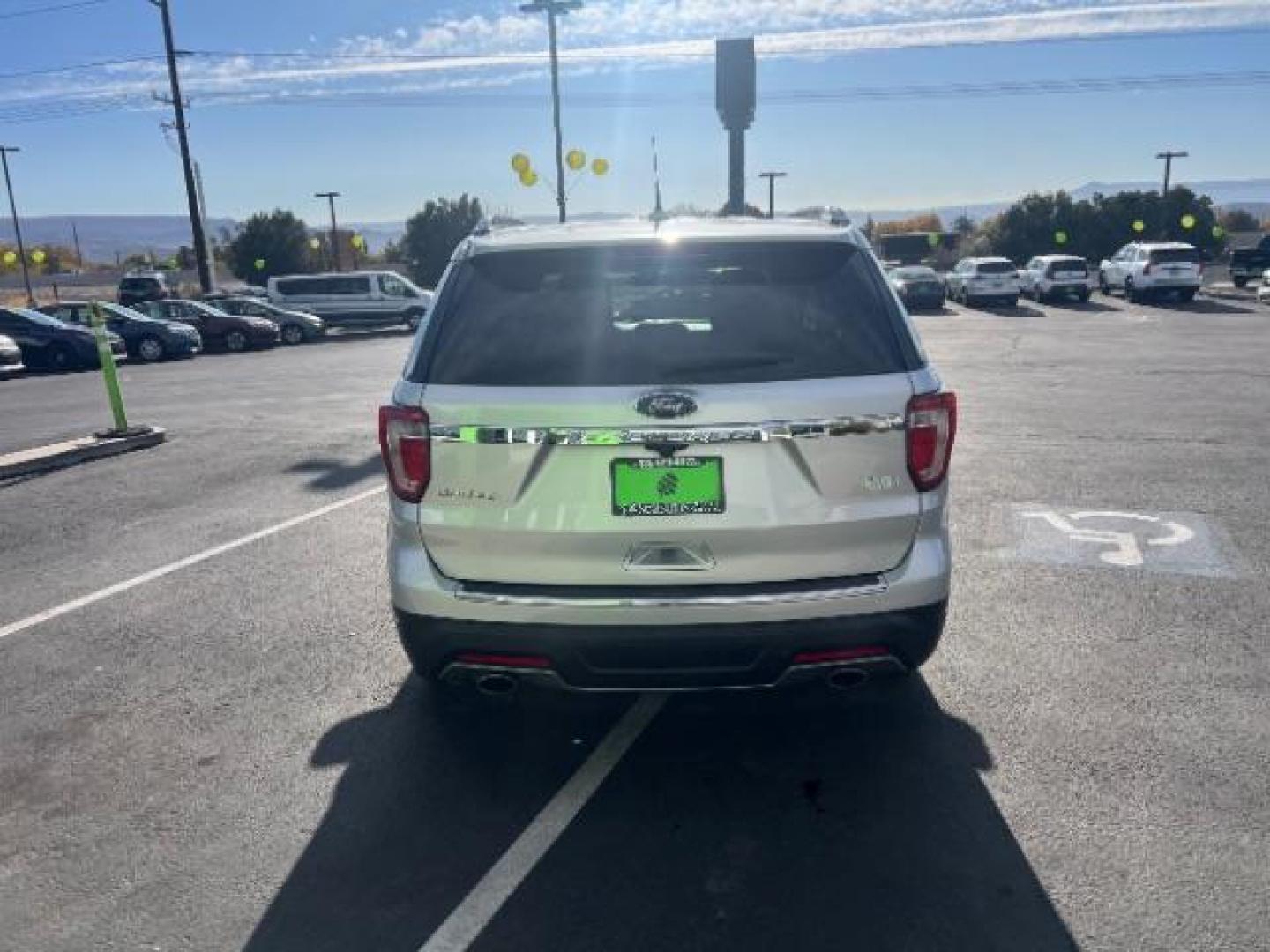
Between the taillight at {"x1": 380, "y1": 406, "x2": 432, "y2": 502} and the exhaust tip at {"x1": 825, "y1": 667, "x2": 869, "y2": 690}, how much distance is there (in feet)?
4.89

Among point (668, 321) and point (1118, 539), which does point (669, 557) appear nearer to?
point (668, 321)

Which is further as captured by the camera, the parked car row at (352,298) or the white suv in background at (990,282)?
the white suv in background at (990,282)

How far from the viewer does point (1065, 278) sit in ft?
107

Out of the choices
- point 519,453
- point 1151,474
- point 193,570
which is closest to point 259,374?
point 193,570

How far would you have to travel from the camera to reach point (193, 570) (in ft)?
20.2

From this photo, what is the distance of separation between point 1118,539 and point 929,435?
3823 mm

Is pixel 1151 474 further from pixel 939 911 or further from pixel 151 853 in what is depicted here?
pixel 151 853

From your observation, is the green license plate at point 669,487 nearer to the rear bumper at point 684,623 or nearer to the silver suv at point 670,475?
the silver suv at point 670,475

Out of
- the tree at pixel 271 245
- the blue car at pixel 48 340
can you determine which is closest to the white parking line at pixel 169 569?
the blue car at pixel 48 340

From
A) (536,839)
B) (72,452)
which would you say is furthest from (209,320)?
(536,839)

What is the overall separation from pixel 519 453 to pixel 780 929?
159 cm

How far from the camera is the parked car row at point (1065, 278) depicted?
3070 centimetres

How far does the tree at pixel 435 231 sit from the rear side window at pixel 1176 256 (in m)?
40.2

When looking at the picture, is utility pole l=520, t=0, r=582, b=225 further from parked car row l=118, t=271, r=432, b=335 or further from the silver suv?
the silver suv
